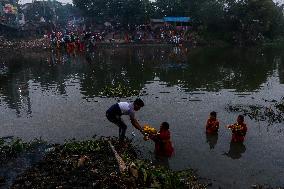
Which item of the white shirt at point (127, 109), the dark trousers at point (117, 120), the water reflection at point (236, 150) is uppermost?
the white shirt at point (127, 109)

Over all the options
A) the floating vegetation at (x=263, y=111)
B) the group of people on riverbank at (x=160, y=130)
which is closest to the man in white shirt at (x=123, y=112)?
the group of people on riverbank at (x=160, y=130)

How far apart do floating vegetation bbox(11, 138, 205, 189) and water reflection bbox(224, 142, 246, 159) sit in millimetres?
2468

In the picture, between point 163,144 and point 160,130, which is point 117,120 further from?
point 163,144

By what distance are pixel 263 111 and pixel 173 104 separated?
197 inches

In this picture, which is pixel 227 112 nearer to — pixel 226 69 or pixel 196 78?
pixel 196 78

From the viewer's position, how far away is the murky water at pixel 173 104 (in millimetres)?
13430

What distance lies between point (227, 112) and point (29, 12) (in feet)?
247

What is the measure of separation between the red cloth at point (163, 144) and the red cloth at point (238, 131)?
108 inches

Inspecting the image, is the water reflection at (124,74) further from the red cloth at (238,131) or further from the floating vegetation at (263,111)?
the red cloth at (238,131)

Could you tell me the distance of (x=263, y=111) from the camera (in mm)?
19969

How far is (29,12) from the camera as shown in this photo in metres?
86.1

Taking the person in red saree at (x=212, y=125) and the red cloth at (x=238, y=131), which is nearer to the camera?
the red cloth at (x=238, y=131)

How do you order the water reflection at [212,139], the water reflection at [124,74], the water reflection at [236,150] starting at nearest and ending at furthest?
1. the water reflection at [236,150]
2. the water reflection at [212,139]
3. the water reflection at [124,74]

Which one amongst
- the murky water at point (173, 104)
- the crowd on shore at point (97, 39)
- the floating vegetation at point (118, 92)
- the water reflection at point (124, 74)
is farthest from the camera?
the crowd on shore at point (97, 39)
